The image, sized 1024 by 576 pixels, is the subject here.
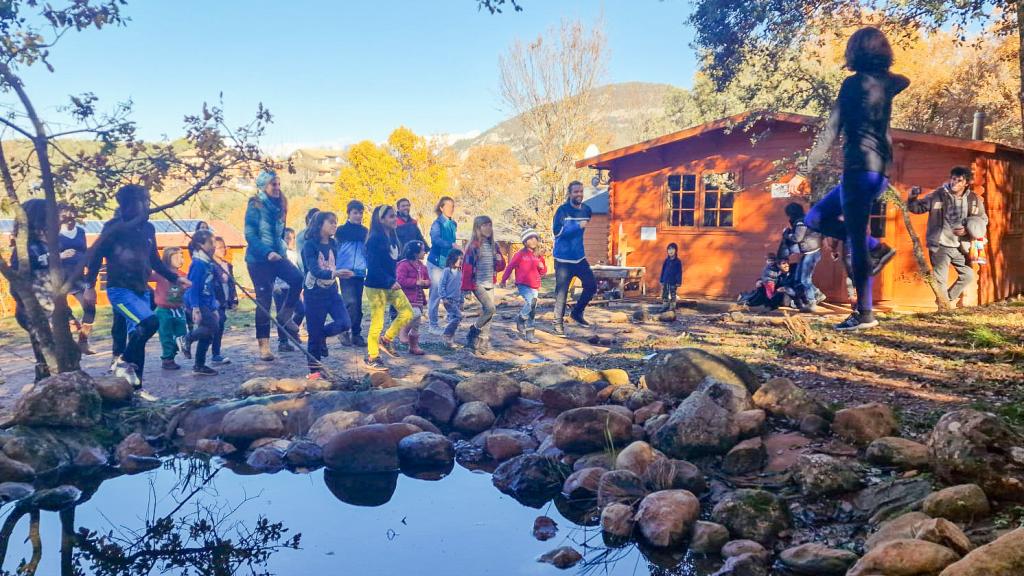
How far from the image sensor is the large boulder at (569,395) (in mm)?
6281

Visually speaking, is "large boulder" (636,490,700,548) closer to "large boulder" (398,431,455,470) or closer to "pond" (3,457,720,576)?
"pond" (3,457,720,576)

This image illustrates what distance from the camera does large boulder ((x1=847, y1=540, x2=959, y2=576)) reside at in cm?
314

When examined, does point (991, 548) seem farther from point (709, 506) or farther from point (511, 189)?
point (511, 189)

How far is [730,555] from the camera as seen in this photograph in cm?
391

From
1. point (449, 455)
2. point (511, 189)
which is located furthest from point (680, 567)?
point (511, 189)

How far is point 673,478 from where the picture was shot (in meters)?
4.66

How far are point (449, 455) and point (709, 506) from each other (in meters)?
2.13

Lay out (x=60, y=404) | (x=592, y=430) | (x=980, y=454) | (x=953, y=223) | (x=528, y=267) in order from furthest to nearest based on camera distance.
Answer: (x=953, y=223) → (x=528, y=267) → (x=60, y=404) → (x=592, y=430) → (x=980, y=454)

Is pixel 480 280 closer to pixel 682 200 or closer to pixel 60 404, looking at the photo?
pixel 60 404

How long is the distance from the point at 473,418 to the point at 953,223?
8.44m

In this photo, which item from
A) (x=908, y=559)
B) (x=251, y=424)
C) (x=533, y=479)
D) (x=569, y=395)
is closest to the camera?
(x=908, y=559)

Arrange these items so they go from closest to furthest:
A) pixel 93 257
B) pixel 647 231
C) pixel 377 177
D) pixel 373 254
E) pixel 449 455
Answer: pixel 449 455
pixel 93 257
pixel 373 254
pixel 647 231
pixel 377 177

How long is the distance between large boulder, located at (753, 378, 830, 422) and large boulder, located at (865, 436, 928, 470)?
65 centimetres

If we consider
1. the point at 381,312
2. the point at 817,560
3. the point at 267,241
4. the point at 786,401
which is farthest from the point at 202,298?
the point at 817,560
